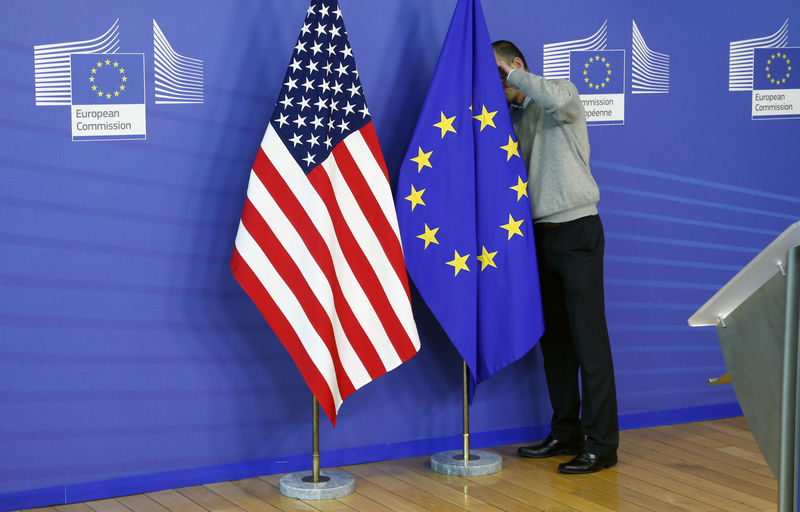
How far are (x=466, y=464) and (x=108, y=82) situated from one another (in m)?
1.91

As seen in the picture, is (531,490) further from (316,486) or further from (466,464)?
(316,486)

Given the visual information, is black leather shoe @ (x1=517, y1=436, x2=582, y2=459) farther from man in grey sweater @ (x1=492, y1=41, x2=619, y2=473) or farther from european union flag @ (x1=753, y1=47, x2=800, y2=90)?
european union flag @ (x1=753, y1=47, x2=800, y2=90)

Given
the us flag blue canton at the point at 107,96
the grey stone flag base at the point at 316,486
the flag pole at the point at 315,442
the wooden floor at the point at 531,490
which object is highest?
the us flag blue canton at the point at 107,96

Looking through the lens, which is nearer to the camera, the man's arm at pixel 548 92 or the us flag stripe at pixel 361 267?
the us flag stripe at pixel 361 267

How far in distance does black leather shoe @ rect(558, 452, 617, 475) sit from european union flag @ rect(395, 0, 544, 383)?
0.45 meters

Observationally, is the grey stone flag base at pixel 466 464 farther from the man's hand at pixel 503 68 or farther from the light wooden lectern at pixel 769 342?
the light wooden lectern at pixel 769 342

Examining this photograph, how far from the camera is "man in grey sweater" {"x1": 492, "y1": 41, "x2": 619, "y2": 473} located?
11.6 ft

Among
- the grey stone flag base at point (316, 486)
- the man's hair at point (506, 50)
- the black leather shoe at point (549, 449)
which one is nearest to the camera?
the grey stone flag base at point (316, 486)

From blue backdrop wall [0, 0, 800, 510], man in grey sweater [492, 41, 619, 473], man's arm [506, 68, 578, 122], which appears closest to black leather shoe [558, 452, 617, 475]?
man in grey sweater [492, 41, 619, 473]

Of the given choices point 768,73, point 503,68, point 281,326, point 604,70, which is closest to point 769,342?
point 281,326

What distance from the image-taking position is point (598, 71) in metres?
4.11

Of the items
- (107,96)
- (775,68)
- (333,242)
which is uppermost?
(775,68)

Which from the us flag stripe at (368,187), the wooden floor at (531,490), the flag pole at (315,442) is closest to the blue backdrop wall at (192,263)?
the wooden floor at (531,490)

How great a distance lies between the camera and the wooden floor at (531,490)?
10.5 ft
